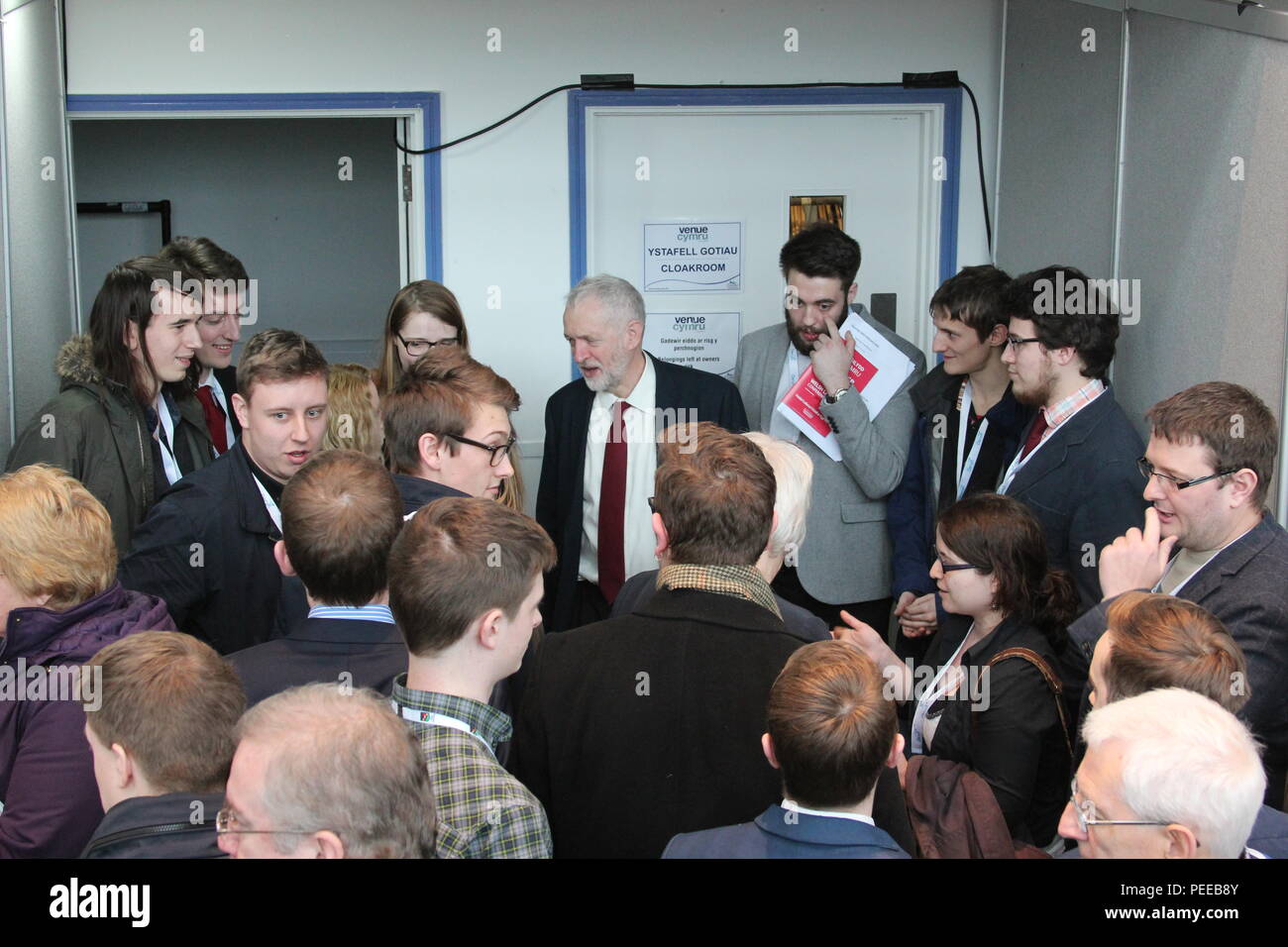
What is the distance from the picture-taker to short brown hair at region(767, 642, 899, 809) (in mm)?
1650

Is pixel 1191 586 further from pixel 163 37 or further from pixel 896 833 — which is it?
pixel 163 37

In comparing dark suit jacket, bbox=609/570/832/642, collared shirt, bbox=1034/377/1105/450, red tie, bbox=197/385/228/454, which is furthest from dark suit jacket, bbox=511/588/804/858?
red tie, bbox=197/385/228/454

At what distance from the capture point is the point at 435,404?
2762mm

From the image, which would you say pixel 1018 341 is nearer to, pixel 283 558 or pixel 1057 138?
pixel 1057 138

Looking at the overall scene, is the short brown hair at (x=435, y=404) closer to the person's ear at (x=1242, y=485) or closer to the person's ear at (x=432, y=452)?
the person's ear at (x=432, y=452)

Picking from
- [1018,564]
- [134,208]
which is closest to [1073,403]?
[1018,564]

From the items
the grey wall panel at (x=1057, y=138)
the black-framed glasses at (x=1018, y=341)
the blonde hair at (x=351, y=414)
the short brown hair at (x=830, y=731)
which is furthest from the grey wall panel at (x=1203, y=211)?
the blonde hair at (x=351, y=414)

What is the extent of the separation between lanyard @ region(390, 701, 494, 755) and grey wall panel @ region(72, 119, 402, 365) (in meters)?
5.54

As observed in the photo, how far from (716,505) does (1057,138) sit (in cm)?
259

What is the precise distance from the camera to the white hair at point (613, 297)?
3.64 meters

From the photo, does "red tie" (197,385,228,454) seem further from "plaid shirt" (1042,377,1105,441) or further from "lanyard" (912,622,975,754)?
"plaid shirt" (1042,377,1105,441)

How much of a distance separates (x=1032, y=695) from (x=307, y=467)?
1409mm

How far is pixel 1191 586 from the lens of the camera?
8.22 feet

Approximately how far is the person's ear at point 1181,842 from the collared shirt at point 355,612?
124 centimetres
